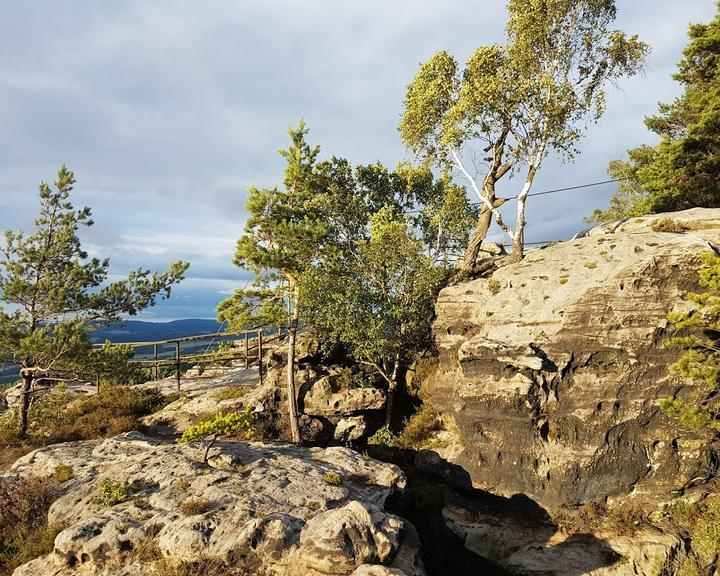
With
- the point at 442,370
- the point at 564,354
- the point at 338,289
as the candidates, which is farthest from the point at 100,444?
the point at 564,354

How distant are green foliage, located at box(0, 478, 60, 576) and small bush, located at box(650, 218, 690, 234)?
25.3 m

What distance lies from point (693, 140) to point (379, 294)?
18.5 metres

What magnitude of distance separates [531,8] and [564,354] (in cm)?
1808

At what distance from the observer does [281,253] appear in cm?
2052

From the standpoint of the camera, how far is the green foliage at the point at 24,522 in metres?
11.1

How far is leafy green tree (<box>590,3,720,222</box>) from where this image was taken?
20984 mm

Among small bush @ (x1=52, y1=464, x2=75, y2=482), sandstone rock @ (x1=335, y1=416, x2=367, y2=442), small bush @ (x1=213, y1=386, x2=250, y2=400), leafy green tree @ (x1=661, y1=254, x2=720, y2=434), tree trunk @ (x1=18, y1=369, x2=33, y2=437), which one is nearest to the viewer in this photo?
leafy green tree @ (x1=661, y1=254, x2=720, y2=434)

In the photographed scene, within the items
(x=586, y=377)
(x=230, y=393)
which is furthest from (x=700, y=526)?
(x=230, y=393)

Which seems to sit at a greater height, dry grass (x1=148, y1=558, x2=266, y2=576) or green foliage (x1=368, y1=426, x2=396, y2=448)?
dry grass (x1=148, y1=558, x2=266, y2=576)

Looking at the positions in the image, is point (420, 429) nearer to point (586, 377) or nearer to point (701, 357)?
point (586, 377)

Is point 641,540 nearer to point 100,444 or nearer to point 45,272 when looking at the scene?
point 100,444

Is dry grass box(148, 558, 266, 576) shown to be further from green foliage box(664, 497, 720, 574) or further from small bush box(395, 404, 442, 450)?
green foliage box(664, 497, 720, 574)

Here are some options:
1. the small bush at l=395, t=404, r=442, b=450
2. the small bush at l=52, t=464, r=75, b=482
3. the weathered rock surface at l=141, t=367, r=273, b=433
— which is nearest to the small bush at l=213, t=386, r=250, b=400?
the weathered rock surface at l=141, t=367, r=273, b=433

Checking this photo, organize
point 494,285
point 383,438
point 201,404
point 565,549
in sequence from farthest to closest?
point 201,404, point 383,438, point 494,285, point 565,549
